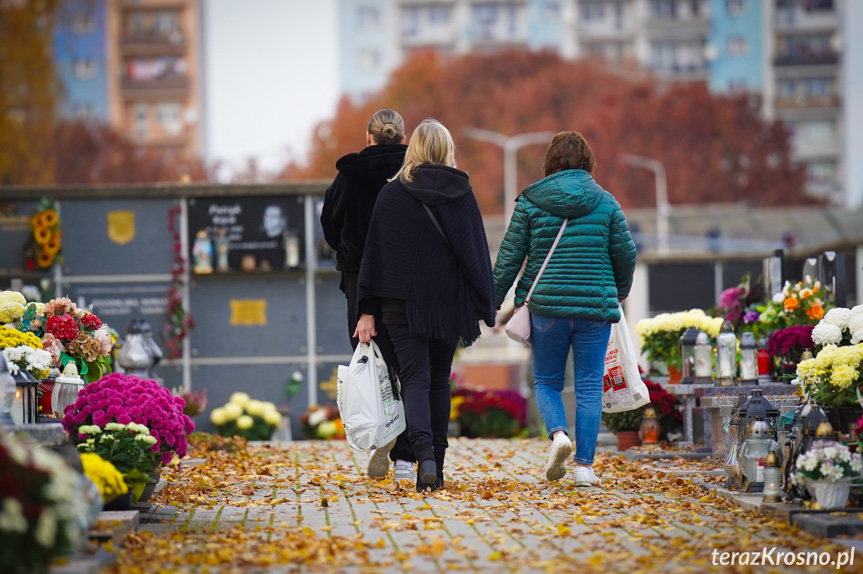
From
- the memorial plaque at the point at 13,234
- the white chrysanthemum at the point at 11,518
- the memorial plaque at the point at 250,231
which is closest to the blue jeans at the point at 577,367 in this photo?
the white chrysanthemum at the point at 11,518

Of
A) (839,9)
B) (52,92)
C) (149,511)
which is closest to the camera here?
(149,511)

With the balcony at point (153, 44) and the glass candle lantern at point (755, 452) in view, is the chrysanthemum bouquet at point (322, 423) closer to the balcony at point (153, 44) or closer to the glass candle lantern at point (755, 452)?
the glass candle lantern at point (755, 452)

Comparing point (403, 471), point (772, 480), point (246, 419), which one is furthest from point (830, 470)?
point (246, 419)

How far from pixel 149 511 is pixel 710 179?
183ft

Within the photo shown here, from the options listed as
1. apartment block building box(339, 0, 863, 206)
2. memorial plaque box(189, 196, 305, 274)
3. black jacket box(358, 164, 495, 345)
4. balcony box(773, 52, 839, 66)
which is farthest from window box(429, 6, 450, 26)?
black jacket box(358, 164, 495, 345)

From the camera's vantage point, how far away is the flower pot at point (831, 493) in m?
6.39

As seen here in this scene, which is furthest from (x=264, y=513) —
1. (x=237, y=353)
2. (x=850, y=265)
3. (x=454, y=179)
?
(x=850, y=265)

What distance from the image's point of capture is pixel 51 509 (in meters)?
4.63

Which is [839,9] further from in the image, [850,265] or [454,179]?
[454,179]

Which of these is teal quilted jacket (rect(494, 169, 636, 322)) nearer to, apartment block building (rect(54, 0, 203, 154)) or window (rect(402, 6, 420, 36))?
apartment block building (rect(54, 0, 203, 154))

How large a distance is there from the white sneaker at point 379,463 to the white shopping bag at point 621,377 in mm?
1344

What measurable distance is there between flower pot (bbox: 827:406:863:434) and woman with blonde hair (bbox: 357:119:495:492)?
6.19ft

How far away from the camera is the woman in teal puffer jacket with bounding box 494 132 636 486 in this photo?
25.8 feet

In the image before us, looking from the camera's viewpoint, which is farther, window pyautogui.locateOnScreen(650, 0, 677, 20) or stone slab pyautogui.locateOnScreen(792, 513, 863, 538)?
window pyautogui.locateOnScreen(650, 0, 677, 20)
